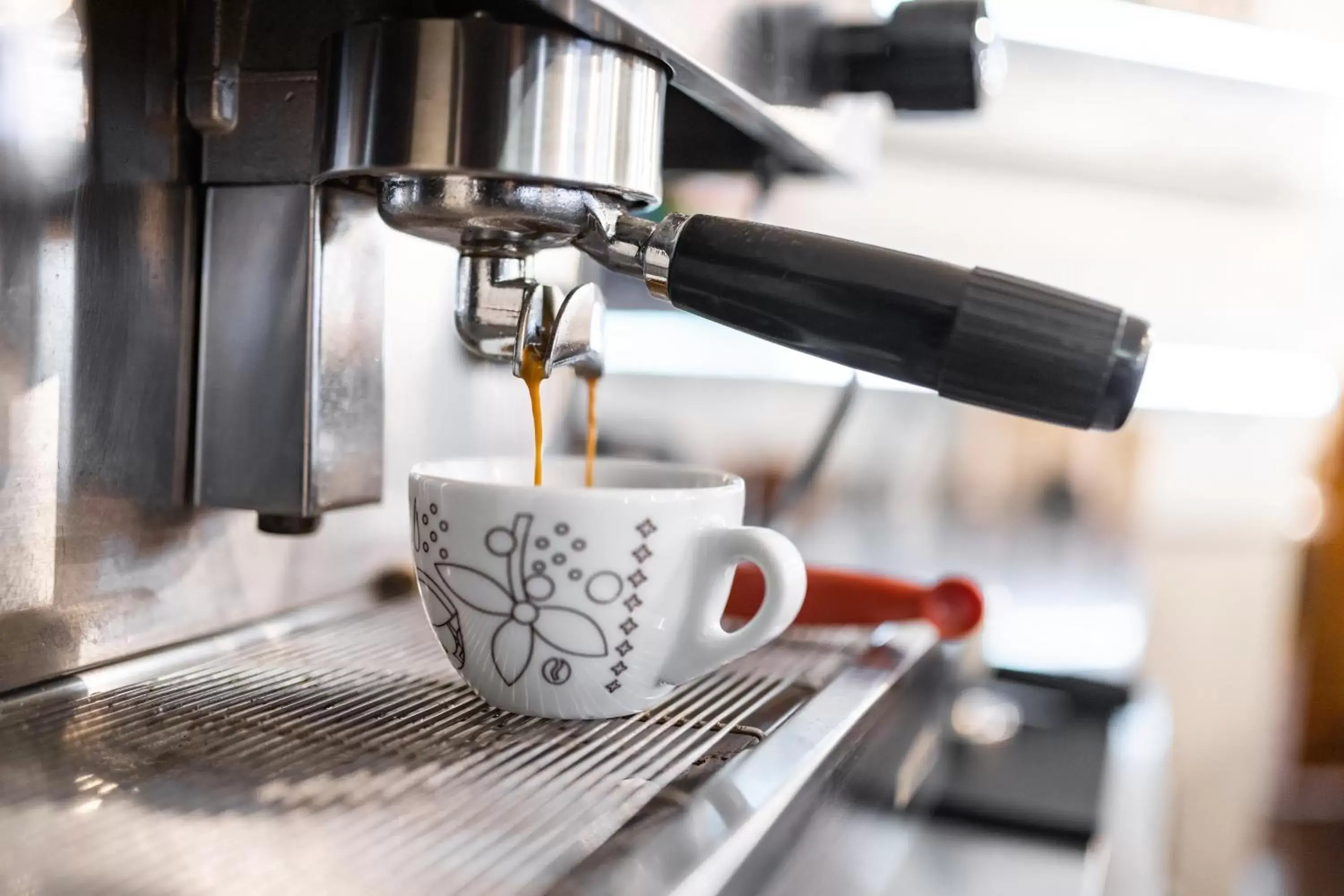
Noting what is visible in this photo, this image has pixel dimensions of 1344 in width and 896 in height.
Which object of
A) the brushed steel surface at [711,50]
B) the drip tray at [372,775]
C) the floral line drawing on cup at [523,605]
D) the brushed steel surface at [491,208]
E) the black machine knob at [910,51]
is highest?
the black machine knob at [910,51]

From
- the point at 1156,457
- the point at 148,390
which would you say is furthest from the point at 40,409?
the point at 1156,457

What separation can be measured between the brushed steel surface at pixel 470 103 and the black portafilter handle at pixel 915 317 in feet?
0.11

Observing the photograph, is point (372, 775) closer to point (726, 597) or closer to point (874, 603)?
point (726, 597)

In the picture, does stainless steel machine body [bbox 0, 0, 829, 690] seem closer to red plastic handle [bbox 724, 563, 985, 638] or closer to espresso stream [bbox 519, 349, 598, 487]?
espresso stream [bbox 519, 349, 598, 487]

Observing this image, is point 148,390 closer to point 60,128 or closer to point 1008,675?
point 60,128

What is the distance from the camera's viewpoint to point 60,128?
12.5 inches

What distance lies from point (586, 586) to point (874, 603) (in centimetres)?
20

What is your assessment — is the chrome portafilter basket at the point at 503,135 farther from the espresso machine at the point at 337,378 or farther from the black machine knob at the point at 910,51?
the black machine knob at the point at 910,51

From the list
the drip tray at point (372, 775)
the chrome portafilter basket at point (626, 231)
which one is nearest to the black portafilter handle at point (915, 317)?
the chrome portafilter basket at point (626, 231)

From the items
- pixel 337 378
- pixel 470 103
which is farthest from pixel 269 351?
pixel 470 103

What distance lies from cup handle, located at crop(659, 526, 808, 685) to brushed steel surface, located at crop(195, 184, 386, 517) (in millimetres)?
135

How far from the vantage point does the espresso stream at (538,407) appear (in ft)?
1.07

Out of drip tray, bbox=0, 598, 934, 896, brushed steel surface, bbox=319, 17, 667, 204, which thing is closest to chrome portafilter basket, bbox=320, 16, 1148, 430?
brushed steel surface, bbox=319, 17, 667, 204

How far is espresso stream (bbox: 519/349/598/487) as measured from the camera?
327 mm
